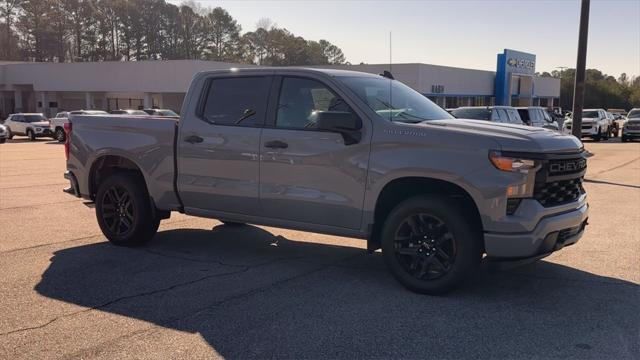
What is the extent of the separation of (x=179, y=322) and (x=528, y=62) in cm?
6219

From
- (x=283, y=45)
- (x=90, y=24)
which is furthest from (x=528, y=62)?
(x=90, y=24)

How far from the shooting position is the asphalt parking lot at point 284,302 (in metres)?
4.30

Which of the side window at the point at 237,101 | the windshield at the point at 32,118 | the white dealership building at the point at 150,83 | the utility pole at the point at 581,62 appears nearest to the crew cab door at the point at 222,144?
the side window at the point at 237,101

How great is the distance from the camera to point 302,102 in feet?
20.0

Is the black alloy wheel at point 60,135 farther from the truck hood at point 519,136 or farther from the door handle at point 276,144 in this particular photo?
the truck hood at point 519,136

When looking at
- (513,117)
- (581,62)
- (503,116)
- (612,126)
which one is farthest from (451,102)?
(581,62)

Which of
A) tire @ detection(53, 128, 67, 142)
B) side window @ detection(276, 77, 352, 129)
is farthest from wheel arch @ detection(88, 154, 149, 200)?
tire @ detection(53, 128, 67, 142)

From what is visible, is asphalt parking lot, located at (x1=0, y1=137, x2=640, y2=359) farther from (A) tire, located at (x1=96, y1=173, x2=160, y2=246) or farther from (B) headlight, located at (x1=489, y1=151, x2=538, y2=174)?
(B) headlight, located at (x1=489, y1=151, x2=538, y2=174)

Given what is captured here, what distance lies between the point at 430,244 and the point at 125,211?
3812mm

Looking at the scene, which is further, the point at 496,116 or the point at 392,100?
the point at 496,116

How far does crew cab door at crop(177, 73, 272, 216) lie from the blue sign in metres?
52.8

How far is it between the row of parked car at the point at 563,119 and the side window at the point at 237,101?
41.6ft

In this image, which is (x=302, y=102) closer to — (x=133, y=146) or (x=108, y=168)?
(x=133, y=146)

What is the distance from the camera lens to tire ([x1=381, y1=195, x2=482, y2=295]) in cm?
518
